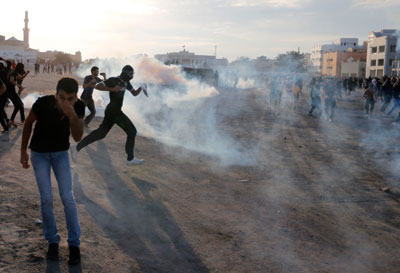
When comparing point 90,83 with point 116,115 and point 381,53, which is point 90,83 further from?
point 381,53

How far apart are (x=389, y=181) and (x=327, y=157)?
197 centimetres

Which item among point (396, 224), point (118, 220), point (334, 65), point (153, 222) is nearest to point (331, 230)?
point (396, 224)

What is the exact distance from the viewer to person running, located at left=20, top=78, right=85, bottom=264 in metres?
3.41

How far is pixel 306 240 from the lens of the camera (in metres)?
4.66

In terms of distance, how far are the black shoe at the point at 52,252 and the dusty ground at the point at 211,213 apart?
8 centimetres

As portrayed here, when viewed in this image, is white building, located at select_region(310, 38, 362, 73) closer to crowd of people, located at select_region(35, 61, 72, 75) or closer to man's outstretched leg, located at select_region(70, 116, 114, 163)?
crowd of people, located at select_region(35, 61, 72, 75)

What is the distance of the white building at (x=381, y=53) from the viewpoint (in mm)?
69375

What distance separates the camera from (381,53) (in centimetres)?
7181

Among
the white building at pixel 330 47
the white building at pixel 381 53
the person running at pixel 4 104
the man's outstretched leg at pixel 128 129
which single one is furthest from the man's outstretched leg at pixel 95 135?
the white building at pixel 330 47

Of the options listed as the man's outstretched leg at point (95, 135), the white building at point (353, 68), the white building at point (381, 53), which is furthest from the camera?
the white building at point (353, 68)

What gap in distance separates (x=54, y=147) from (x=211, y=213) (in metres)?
2.44

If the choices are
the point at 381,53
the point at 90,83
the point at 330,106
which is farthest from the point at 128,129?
the point at 381,53

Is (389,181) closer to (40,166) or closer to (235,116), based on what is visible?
(40,166)

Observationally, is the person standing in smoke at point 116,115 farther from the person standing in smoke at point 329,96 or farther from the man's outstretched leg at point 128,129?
the person standing in smoke at point 329,96
